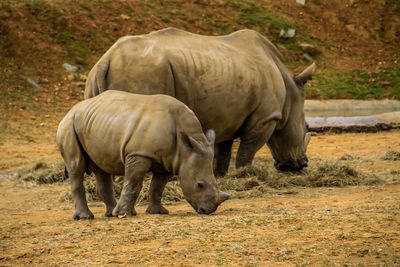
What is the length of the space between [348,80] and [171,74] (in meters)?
16.2

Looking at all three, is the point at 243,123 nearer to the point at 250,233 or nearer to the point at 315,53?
the point at 250,233

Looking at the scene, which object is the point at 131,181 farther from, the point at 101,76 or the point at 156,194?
the point at 101,76

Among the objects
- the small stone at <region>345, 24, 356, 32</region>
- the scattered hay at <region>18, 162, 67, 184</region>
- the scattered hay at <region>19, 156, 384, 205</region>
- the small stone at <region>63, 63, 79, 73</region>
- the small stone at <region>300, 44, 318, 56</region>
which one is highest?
the scattered hay at <region>19, 156, 384, 205</region>

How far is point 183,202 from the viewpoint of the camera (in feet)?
25.8

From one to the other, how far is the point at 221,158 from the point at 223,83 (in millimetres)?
1689

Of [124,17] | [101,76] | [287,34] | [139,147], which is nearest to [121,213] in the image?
[139,147]

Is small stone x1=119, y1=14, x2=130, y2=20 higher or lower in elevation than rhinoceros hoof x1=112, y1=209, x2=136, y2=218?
lower

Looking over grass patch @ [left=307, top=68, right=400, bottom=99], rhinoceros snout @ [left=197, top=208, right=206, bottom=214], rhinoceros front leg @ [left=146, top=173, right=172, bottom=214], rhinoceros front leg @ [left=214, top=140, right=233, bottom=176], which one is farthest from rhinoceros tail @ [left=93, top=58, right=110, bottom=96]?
grass patch @ [left=307, top=68, right=400, bottom=99]

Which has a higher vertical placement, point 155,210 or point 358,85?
point 155,210

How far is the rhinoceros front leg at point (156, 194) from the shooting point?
6.64m

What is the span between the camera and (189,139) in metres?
6.30

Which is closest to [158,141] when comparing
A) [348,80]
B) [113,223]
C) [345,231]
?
[113,223]

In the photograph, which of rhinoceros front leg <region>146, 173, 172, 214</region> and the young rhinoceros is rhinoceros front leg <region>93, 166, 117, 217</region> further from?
rhinoceros front leg <region>146, 173, 172, 214</region>

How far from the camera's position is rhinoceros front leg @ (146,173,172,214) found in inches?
262
